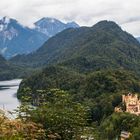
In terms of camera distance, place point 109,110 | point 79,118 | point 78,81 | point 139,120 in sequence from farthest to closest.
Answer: point 78,81
point 109,110
point 139,120
point 79,118

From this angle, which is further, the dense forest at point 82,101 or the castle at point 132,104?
the castle at point 132,104

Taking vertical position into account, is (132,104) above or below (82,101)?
above

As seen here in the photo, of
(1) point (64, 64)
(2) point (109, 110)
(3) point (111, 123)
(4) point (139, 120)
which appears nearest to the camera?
(4) point (139, 120)

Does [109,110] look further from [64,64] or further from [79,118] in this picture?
[64,64]

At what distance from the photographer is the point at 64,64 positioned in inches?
6855

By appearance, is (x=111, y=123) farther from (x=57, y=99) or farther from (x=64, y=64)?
(x=64, y=64)

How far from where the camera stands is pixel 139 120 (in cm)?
6028

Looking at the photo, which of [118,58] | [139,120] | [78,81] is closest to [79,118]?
[139,120]

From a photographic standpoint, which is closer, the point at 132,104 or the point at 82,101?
the point at 132,104

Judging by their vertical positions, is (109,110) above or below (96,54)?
below

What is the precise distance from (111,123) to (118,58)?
124 meters

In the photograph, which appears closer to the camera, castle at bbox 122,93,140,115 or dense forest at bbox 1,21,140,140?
dense forest at bbox 1,21,140,140

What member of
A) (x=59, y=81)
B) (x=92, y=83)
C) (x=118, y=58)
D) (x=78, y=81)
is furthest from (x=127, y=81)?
(x=118, y=58)

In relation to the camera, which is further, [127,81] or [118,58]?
[118,58]
